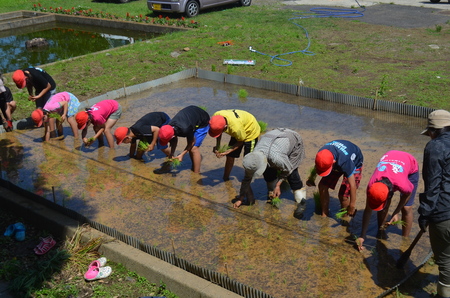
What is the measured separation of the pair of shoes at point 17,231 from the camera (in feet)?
21.4

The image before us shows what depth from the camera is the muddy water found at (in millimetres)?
5344

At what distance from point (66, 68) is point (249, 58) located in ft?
16.1

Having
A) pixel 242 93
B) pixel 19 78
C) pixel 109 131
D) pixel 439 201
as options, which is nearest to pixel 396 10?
pixel 242 93

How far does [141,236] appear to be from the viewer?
6.23 m

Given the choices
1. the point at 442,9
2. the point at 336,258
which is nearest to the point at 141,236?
the point at 336,258

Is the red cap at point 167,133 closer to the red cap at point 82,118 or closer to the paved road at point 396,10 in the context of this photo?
the red cap at point 82,118

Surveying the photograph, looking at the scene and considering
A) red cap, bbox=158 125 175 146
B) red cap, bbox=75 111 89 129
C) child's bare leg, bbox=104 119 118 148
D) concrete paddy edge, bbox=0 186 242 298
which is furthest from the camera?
child's bare leg, bbox=104 119 118 148

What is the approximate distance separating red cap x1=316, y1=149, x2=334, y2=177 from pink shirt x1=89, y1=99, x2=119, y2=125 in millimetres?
4259

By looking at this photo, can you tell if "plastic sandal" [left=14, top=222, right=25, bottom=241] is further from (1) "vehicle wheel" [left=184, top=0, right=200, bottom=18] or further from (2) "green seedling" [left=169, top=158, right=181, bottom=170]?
(1) "vehicle wheel" [left=184, top=0, right=200, bottom=18]

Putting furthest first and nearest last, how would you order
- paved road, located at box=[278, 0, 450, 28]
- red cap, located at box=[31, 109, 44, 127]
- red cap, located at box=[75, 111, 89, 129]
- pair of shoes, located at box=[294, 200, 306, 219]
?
paved road, located at box=[278, 0, 450, 28] → red cap, located at box=[31, 109, 44, 127] → red cap, located at box=[75, 111, 89, 129] → pair of shoes, located at box=[294, 200, 306, 219]

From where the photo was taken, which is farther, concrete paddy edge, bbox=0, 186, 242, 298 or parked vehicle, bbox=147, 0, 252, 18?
parked vehicle, bbox=147, 0, 252, 18

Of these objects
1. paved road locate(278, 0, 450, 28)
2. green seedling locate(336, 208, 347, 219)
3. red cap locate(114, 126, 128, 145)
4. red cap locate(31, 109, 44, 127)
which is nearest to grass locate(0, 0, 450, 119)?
paved road locate(278, 0, 450, 28)

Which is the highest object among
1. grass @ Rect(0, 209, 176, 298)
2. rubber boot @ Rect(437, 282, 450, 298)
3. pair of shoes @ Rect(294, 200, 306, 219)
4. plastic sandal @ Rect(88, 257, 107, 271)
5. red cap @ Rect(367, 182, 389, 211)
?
red cap @ Rect(367, 182, 389, 211)

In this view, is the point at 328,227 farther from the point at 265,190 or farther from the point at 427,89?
the point at 427,89
